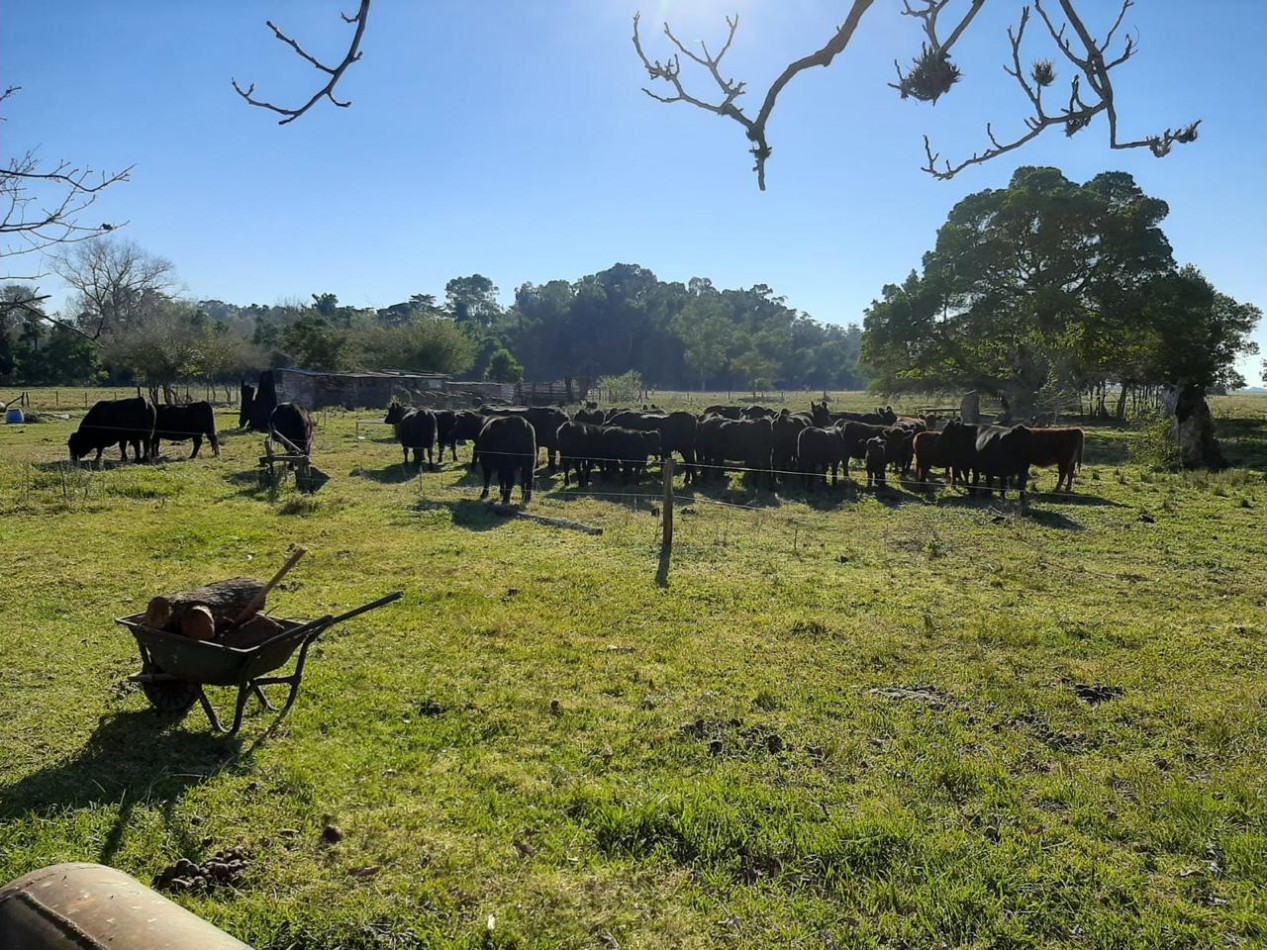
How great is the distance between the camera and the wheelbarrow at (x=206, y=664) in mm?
4891

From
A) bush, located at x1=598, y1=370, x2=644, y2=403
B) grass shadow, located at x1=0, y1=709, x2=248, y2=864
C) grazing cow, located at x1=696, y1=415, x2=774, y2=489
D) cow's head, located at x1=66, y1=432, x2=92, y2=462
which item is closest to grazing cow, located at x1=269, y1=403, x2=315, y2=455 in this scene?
cow's head, located at x1=66, y1=432, x2=92, y2=462

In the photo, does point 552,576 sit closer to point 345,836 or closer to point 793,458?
point 345,836

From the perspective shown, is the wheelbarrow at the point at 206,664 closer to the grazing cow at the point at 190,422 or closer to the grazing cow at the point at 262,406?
the grazing cow at the point at 190,422

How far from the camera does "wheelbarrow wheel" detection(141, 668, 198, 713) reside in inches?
208

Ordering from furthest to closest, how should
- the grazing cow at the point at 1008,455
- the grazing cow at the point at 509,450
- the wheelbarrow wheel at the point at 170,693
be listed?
the grazing cow at the point at 1008,455 → the grazing cow at the point at 509,450 → the wheelbarrow wheel at the point at 170,693

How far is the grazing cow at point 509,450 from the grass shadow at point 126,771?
10188 mm

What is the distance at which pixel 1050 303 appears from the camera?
3034cm

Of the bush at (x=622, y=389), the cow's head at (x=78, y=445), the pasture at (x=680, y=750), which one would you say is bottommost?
the pasture at (x=680, y=750)

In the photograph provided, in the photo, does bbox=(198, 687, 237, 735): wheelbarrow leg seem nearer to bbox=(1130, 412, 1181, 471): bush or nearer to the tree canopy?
bbox=(1130, 412, 1181, 471): bush

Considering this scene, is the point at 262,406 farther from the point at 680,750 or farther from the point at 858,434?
the point at 680,750

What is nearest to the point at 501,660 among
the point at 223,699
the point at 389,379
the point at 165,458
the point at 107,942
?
the point at 223,699

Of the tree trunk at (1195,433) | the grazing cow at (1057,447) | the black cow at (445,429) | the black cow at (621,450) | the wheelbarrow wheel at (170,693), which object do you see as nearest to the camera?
the wheelbarrow wheel at (170,693)

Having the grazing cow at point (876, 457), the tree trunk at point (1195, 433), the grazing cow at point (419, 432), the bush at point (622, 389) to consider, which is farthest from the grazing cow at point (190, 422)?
the bush at point (622, 389)

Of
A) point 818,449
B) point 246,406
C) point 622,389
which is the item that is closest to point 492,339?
point 622,389
